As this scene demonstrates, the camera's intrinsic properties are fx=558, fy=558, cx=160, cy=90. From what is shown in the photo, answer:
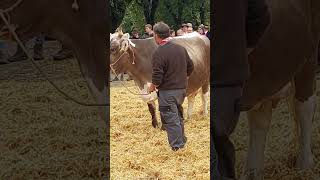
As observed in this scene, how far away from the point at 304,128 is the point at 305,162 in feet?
1.02

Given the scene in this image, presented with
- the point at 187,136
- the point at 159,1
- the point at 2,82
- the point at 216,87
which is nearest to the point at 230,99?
the point at 216,87

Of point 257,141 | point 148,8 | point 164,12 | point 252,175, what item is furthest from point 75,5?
point 164,12

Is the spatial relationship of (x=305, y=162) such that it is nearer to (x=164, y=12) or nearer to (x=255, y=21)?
(x=255, y=21)

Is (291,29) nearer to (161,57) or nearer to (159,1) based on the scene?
(161,57)

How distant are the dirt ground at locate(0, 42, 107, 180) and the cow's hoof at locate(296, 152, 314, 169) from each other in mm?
1826

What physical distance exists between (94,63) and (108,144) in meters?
2.35

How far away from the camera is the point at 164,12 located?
33.5 m

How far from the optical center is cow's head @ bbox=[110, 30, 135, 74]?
827cm

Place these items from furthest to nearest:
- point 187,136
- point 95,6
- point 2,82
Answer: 1. point 2,82
2. point 187,136
3. point 95,6

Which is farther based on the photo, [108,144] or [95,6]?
[108,144]

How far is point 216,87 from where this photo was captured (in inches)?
118

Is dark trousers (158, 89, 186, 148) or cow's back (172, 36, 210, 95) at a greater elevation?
cow's back (172, 36, 210, 95)

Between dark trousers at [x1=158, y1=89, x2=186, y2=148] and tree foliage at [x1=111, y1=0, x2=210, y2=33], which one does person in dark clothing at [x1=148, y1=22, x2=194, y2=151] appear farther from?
tree foliage at [x1=111, y1=0, x2=210, y2=33]

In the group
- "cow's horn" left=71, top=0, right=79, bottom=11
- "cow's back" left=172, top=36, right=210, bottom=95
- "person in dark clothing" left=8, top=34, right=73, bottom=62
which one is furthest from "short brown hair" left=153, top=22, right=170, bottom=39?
"cow's back" left=172, top=36, right=210, bottom=95
